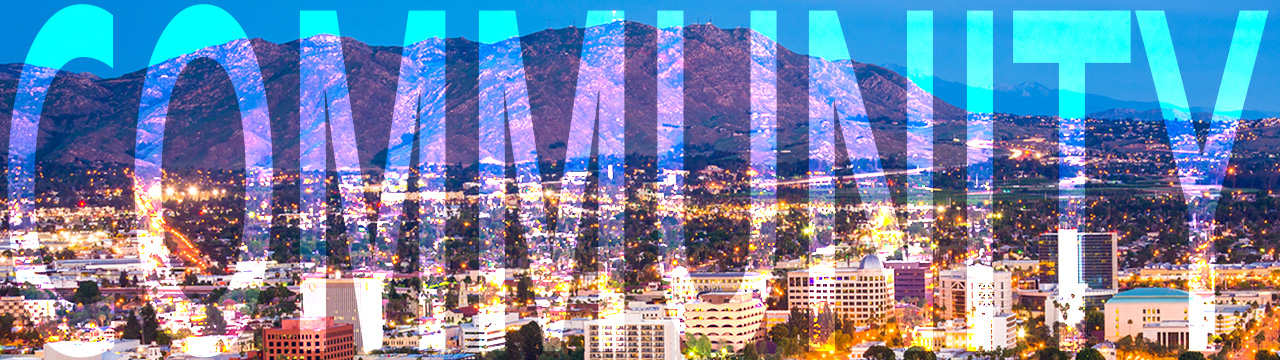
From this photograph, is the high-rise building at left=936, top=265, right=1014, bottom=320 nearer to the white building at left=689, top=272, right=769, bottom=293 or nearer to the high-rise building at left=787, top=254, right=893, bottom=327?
the high-rise building at left=787, top=254, right=893, bottom=327

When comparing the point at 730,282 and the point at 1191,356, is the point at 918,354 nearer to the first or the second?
the point at 1191,356

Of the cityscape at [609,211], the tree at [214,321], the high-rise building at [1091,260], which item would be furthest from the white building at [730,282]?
the tree at [214,321]

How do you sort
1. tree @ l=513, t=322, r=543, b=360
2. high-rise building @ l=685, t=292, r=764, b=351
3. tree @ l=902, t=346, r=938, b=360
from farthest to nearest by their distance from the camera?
high-rise building @ l=685, t=292, r=764, b=351
tree @ l=513, t=322, r=543, b=360
tree @ l=902, t=346, r=938, b=360

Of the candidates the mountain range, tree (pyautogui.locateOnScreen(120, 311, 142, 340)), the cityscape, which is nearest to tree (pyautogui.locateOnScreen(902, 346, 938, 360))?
the cityscape

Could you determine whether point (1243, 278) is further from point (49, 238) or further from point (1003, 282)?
point (49, 238)

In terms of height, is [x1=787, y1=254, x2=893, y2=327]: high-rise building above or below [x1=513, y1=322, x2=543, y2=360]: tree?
above

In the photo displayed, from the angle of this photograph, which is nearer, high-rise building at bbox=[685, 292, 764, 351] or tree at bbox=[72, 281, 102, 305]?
high-rise building at bbox=[685, 292, 764, 351]

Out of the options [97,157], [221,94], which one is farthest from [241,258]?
[221,94]
